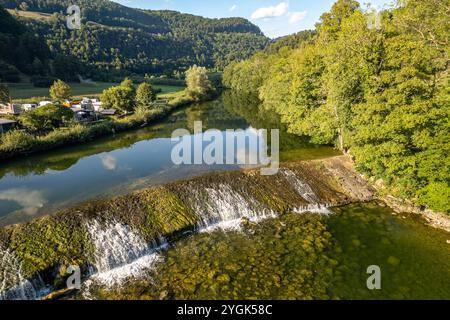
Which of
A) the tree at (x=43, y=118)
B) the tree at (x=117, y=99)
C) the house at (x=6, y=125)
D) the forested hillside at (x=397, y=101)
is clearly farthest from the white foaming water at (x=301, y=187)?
the tree at (x=117, y=99)

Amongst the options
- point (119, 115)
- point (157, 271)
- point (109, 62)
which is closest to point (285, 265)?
point (157, 271)

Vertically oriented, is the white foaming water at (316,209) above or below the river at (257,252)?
above

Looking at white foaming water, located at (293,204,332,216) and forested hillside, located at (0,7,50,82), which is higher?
forested hillside, located at (0,7,50,82)

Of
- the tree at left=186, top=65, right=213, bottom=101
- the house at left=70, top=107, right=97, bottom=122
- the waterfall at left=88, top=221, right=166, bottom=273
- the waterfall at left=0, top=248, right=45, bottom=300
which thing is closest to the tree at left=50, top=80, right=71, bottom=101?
the house at left=70, top=107, right=97, bottom=122

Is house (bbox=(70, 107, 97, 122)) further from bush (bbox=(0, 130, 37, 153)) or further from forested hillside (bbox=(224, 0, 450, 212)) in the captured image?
forested hillside (bbox=(224, 0, 450, 212))

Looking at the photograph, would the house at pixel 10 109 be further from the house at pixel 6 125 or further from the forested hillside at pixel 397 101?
the forested hillside at pixel 397 101

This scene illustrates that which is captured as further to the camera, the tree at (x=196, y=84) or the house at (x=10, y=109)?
the tree at (x=196, y=84)

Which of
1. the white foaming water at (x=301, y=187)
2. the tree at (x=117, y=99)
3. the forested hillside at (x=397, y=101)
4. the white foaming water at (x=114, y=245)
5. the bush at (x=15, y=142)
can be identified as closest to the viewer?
the white foaming water at (x=114, y=245)
